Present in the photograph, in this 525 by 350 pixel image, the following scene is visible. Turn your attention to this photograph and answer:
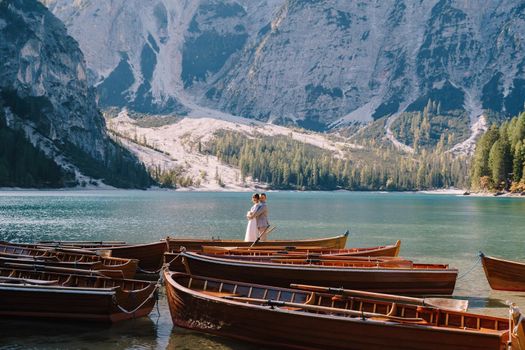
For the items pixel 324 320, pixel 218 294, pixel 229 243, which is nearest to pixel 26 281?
pixel 218 294

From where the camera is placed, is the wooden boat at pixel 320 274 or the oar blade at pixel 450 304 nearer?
the oar blade at pixel 450 304

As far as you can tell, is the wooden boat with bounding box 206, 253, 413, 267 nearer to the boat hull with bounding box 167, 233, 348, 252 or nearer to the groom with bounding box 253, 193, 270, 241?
the groom with bounding box 253, 193, 270, 241

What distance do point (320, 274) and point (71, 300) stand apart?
36.9 ft

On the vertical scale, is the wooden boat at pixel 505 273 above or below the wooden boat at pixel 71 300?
above

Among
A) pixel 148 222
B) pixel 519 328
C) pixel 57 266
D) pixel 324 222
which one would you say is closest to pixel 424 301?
pixel 519 328

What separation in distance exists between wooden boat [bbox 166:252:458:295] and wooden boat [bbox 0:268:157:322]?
4003 millimetres

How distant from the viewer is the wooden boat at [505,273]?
35.8 m

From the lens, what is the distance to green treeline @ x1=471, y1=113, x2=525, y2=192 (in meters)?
170

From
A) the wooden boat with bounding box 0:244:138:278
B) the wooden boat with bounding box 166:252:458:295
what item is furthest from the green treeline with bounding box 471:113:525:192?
the wooden boat with bounding box 0:244:138:278

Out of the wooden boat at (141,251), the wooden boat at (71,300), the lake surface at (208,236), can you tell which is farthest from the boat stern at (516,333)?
the wooden boat at (141,251)

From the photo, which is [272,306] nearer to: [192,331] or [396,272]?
[192,331]

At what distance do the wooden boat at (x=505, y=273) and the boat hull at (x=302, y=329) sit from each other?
17.4m

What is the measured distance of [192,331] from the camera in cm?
2567

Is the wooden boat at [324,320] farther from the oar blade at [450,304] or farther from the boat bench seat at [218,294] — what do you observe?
the oar blade at [450,304]
